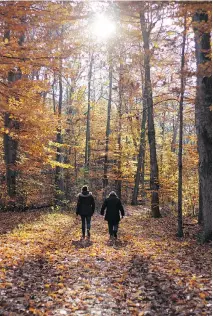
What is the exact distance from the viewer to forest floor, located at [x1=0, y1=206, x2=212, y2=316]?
18.0ft

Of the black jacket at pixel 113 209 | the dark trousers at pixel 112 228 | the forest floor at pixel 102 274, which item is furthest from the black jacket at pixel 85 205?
the forest floor at pixel 102 274

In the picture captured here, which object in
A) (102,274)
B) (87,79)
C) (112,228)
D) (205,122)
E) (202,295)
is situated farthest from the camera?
(87,79)

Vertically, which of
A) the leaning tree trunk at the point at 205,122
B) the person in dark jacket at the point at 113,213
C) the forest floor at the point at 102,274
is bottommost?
the forest floor at the point at 102,274

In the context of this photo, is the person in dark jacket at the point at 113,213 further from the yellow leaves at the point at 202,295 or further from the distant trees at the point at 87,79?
the yellow leaves at the point at 202,295

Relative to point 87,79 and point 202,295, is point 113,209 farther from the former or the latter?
point 87,79

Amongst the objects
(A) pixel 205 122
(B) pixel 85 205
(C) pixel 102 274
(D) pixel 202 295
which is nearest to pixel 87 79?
(B) pixel 85 205

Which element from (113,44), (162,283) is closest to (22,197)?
(113,44)

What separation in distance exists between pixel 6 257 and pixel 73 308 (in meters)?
3.26

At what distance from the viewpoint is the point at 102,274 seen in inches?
291

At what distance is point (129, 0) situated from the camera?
288 inches

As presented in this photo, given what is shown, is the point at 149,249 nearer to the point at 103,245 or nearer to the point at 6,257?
the point at 103,245

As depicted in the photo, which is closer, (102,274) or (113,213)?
(102,274)

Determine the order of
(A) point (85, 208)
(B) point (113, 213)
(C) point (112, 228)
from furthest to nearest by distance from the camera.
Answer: (C) point (112, 228) < (A) point (85, 208) < (B) point (113, 213)

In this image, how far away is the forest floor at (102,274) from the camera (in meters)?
5.49
